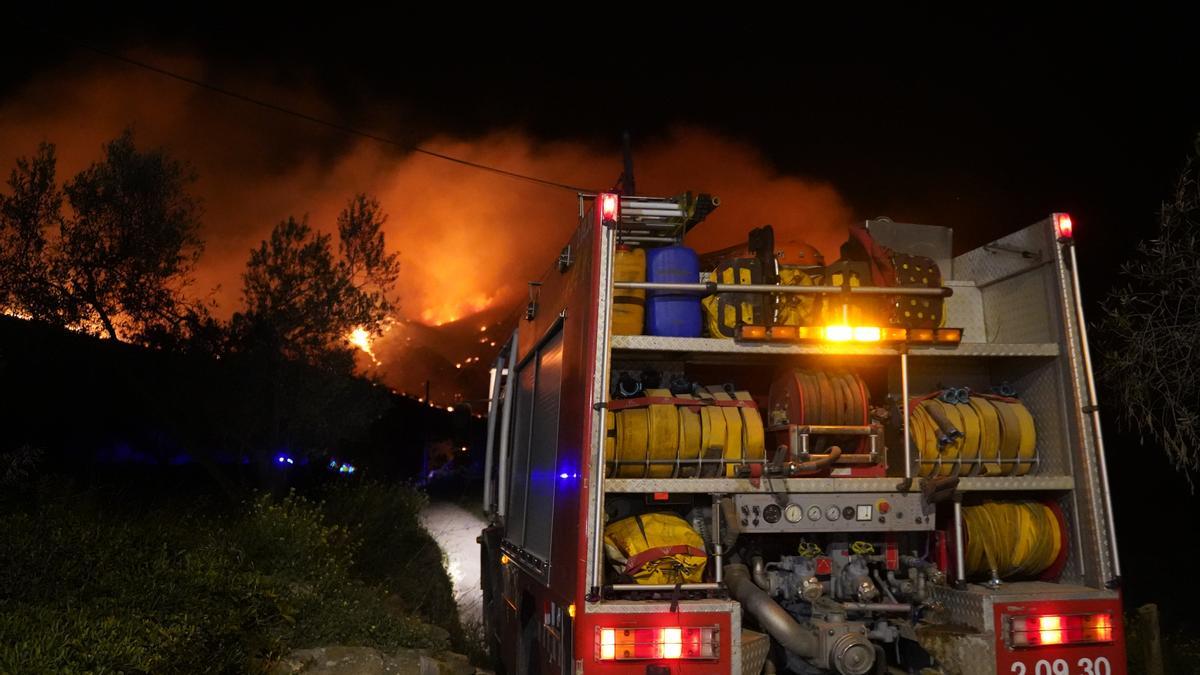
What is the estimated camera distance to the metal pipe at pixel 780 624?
402 centimetres

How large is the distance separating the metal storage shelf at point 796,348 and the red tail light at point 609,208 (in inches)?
22.5

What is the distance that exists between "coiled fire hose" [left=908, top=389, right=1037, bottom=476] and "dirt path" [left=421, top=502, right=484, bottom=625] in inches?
275

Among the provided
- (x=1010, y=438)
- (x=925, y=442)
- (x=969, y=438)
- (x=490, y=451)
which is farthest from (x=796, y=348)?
(x=490, y=451)

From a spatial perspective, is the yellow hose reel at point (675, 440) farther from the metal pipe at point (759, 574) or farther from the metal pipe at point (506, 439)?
the metal pipe at point (506, 439)

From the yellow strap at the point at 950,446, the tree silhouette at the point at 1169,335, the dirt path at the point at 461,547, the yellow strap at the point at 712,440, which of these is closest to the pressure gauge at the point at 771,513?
the yellow strap at the point at 712,440

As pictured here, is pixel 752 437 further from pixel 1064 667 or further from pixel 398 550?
pixel 398 550

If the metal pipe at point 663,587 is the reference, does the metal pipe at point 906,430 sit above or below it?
above

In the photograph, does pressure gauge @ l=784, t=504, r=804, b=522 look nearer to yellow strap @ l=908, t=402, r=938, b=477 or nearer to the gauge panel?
the gauge panel

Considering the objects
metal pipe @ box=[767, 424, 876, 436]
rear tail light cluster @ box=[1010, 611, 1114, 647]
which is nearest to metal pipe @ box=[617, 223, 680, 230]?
metal pipe @ box=[767, 424, 876, 436]

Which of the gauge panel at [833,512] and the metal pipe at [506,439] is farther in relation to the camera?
the metal pipe at [506,439]

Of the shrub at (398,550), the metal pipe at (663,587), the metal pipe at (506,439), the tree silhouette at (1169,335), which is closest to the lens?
the metal pipe at (663,587)

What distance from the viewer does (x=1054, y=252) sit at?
4.59 meters

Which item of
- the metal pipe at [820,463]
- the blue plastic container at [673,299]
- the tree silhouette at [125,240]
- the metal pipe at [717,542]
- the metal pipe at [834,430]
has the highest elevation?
the tree silhouette at [125,240]

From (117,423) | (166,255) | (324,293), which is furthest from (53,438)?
(324,293)
